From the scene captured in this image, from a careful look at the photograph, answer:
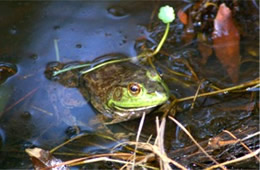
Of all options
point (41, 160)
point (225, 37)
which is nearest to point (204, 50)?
point (225, 37)

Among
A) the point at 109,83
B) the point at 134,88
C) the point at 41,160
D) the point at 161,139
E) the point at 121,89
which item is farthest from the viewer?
the point at 109,83

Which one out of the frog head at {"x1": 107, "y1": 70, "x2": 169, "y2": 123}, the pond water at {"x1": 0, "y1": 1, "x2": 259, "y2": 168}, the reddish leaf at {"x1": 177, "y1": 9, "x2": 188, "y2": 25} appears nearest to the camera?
the frog head at {"x1": 107, "y1": 70, "x2": 169, "y2": 123}

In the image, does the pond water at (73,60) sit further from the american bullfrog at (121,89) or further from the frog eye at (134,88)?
the frog eye at (134,88)

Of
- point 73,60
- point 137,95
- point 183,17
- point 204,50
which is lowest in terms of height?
point 137,95

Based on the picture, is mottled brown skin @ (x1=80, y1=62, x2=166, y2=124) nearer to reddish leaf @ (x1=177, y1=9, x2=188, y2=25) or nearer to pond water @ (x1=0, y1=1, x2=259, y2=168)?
pond water @ (x1=0, y1=1, x2=259, y2=168)

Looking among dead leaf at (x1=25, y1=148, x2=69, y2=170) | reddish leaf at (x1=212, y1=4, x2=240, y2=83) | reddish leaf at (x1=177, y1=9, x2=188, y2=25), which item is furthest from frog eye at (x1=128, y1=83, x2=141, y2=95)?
reddish leaf at (x1=177, y1=9, x2=188, y2=25)

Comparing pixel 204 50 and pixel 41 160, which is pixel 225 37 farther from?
pixel 41 160

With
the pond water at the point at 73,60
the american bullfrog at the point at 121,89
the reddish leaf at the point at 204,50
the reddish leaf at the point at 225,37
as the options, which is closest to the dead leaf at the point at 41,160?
the pond water at the point at 73,60
